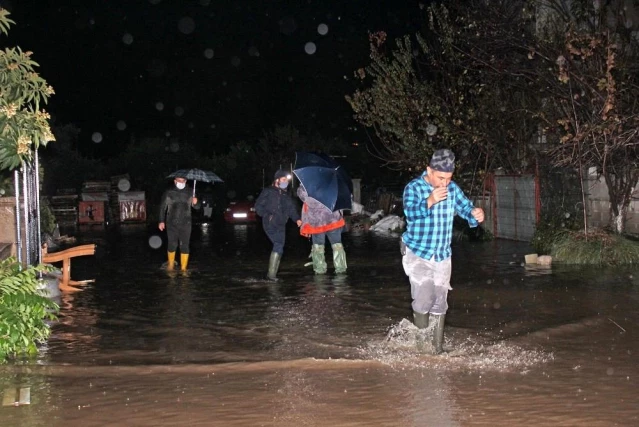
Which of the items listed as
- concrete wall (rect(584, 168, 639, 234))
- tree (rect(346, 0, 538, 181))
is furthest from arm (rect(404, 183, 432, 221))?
concrete wall (rect(584, 168, 639, 234))

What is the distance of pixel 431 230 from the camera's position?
7953mm

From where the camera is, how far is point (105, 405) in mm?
6730

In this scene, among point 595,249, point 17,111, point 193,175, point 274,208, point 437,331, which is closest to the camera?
point 17,111

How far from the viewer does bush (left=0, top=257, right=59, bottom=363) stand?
25.4 feet

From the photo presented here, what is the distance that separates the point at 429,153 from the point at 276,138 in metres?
28.1

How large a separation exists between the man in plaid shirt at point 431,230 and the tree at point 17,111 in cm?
323

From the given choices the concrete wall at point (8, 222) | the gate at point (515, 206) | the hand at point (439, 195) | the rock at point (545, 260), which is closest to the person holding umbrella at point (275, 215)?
the concrete wall at point (8, 222)

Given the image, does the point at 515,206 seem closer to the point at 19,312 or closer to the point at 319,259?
the point at 319,259

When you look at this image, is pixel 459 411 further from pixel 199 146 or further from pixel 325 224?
pixel 199 146

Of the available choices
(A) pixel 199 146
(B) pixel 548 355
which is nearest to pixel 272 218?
(B) pixel 548 355

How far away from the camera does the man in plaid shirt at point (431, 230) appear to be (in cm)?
788

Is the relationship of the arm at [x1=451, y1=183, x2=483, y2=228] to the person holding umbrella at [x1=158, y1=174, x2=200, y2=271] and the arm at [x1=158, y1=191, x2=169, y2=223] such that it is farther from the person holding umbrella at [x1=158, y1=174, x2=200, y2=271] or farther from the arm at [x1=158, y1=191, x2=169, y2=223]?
the arm at [x1=158, y1=191, x2=169, y2=223]

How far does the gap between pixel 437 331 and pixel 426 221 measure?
3.57ft

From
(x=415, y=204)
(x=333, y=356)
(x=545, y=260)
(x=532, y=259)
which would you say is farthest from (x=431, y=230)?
(x=532, y=259)
